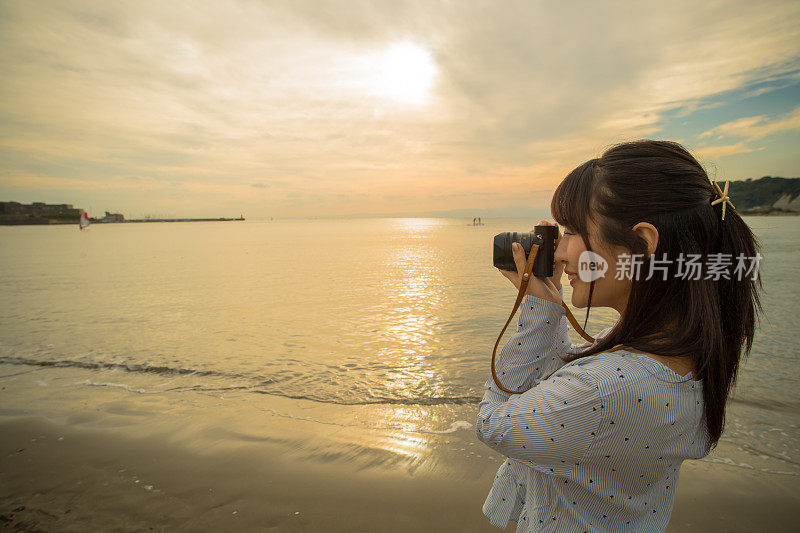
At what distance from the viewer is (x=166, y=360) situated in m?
6.89

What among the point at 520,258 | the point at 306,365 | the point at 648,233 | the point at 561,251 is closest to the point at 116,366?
the point at 306,365

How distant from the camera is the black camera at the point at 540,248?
1.31m

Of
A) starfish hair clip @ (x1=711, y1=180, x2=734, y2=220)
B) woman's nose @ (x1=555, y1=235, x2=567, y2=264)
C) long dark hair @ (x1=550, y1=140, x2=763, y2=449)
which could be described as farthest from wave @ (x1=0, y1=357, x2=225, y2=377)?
starfish hair clip @ (x1=711, y1=180, x2=734, y2=220)

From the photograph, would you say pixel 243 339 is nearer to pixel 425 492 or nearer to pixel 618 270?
pixel 425 492

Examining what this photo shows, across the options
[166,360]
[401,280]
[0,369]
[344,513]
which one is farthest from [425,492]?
[401,280]

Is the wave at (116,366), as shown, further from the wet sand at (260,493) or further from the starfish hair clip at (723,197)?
the starfish hair clip at (723,197)

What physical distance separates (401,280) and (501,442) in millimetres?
14540

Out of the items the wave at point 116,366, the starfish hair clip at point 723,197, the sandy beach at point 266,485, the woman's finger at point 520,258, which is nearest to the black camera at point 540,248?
the woman's finger at point 520,258

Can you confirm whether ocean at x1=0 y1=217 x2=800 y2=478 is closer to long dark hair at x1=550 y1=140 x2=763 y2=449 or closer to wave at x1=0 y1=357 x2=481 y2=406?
wave at x1=0 y1=357 x2=481 y2=406

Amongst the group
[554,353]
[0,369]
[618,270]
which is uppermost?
[618,270]

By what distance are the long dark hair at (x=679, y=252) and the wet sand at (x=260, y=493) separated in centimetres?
234

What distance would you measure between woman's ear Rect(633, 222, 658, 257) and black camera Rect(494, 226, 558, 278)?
0.28m

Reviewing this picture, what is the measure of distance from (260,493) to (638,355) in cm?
310

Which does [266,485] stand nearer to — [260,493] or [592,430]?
[260,493]
